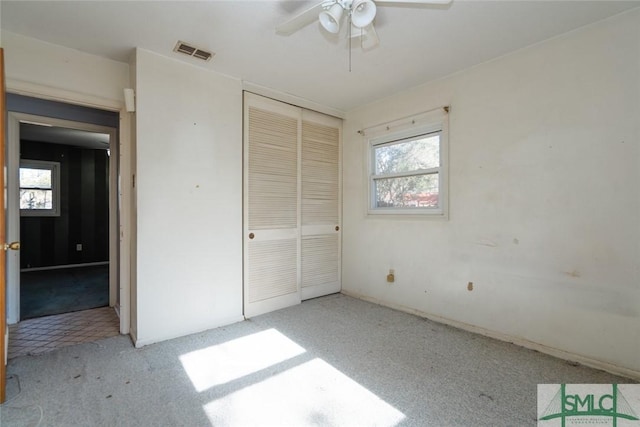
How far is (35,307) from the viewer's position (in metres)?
3.39

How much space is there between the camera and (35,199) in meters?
5.55

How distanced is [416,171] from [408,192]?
0.83ft

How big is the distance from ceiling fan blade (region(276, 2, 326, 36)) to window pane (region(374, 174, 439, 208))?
1996mm

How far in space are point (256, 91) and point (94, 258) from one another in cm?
550

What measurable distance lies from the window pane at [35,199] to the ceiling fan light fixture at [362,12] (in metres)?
6.76

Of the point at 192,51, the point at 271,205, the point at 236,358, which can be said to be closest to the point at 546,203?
the point at 271,205

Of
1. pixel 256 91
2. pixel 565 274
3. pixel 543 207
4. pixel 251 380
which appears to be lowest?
pixel 251 380

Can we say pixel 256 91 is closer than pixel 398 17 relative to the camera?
No

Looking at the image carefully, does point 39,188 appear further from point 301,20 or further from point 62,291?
point 301,20

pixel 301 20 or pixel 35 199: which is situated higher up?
pixel 301 20

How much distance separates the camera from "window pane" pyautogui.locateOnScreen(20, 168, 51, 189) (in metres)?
5.43

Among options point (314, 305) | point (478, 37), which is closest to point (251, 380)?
point (314, 305)

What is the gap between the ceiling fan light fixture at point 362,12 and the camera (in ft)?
5.25

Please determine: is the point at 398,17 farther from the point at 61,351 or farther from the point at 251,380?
the point at 61,351
